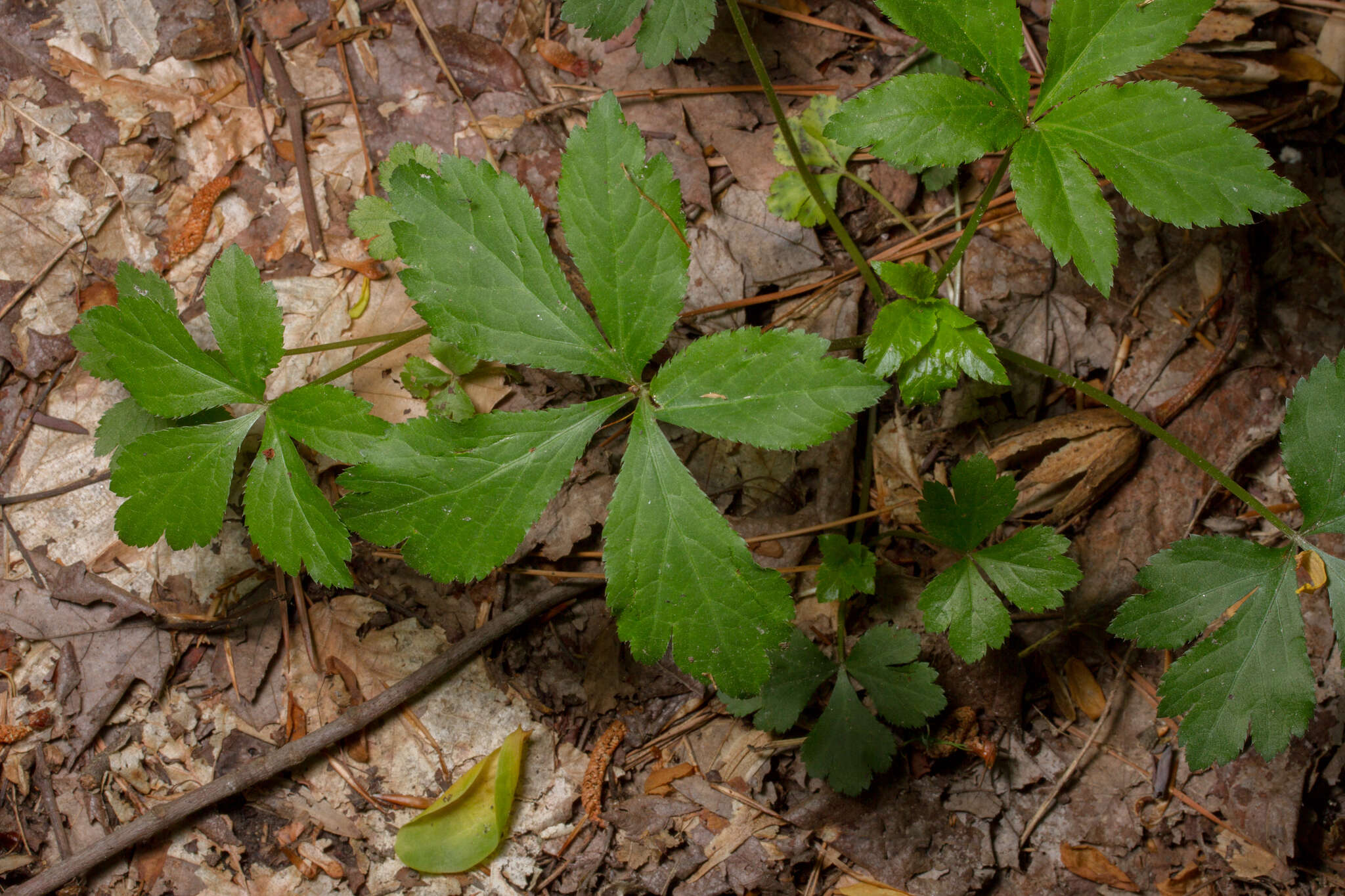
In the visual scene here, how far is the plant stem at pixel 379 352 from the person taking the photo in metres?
2.26

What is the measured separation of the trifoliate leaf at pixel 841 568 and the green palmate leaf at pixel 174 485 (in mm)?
1709

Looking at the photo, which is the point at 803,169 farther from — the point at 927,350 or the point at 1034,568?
the point at 1034,568

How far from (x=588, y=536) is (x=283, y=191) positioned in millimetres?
1607

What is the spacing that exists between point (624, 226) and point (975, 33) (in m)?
0.96

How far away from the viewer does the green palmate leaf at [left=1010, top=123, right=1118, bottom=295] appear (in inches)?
69.7

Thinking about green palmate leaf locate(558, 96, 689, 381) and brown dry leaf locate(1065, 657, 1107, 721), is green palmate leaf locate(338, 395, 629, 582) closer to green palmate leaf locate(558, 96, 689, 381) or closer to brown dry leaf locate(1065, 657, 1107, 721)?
green palmate leaf locate(558, 96, 689, 381)

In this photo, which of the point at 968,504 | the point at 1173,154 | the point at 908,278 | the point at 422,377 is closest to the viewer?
the point at 1173,154

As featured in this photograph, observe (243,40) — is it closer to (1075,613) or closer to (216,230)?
(216,230)

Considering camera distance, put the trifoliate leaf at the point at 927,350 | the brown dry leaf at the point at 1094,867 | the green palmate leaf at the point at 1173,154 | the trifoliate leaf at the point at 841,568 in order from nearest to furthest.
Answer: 1. the green palmate leaf at the point at 1173,154
2. the trifoliate leaf at the point at 927,350
3. the trifoliate leaf at the point at 841,568
4. the brown dry leaf at the point at 1094,867

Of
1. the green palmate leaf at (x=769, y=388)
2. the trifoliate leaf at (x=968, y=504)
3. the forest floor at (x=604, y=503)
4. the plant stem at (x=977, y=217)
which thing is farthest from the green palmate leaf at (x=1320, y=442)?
the green palmate leaf at (x=769, y=388)

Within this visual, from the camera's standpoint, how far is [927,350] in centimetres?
196

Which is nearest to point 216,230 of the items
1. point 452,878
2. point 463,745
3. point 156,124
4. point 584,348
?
point 156,124

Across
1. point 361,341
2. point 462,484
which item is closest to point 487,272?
point 462,484

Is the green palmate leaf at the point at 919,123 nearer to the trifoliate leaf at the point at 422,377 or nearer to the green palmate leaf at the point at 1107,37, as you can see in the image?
the green palmate leaf at the point at 1107,37
